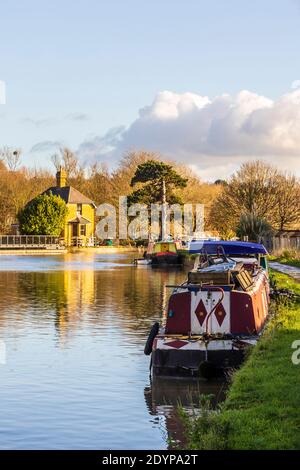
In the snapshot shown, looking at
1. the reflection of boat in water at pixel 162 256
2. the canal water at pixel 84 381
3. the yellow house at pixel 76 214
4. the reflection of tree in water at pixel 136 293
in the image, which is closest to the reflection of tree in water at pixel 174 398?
the canal water at pixel 84 381

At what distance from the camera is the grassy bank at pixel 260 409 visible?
10.5 metres

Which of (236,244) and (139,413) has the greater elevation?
(236,244)

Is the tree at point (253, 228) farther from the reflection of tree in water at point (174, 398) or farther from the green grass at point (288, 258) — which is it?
the reflection of tree in water at point (174, 398)

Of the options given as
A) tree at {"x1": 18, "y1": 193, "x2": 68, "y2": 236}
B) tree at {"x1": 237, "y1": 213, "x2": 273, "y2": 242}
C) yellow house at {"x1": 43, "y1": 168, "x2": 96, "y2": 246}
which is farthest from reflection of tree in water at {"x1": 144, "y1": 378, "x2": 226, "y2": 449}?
yellow house at {"x1": 43, "y1": 168, "x2": 96, "y2": 246}

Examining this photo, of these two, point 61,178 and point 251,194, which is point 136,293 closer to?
point 251,194

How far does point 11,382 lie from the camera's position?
17.2m

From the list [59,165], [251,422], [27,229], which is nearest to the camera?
[251,422]

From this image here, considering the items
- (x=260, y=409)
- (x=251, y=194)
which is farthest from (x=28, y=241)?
(x=260, y=409)

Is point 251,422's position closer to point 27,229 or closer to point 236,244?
point 236,244

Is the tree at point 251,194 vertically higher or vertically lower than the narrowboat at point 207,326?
higher

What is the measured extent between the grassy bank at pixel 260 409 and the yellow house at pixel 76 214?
93.8 metres
